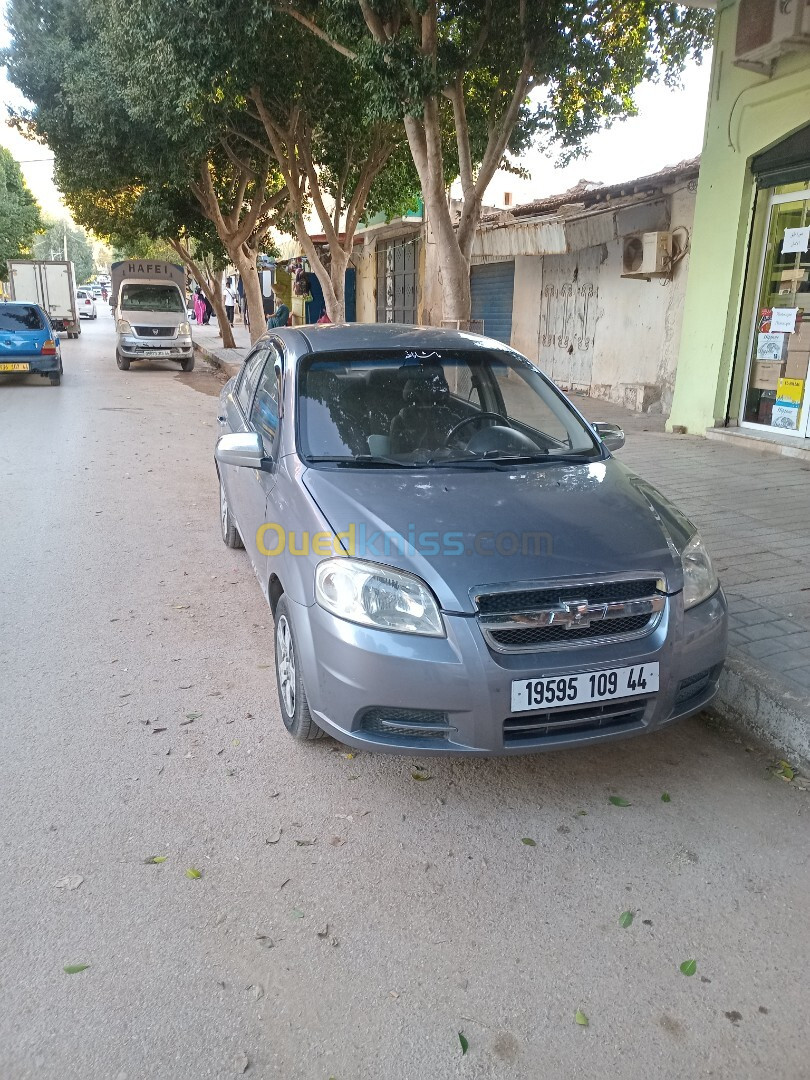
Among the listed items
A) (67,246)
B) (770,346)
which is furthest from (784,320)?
(67,246)

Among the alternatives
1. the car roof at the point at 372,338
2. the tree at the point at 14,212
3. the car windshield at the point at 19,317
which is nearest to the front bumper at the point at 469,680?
the car roof at the point at 372,338

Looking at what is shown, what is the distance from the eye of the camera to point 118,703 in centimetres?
373

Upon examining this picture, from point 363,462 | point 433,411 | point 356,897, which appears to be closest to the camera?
point 356,897

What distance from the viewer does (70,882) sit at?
2584 mm

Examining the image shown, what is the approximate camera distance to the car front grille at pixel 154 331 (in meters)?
19.4

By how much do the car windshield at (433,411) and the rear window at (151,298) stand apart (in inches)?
703

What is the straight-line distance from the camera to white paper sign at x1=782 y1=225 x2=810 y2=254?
8422mm

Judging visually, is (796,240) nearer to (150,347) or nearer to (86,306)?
(150,347)

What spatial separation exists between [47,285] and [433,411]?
31.2 meters

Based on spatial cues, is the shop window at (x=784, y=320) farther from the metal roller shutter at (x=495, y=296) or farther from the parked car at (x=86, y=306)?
the parked car at (x=86, y=306)

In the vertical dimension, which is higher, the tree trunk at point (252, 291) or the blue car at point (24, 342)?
the tree trunk at point (252, 291)

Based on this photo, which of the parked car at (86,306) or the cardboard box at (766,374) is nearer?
the cardboard box at (766,374)

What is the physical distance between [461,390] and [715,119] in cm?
719

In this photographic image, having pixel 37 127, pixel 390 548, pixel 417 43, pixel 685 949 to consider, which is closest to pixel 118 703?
pixel 390 548
